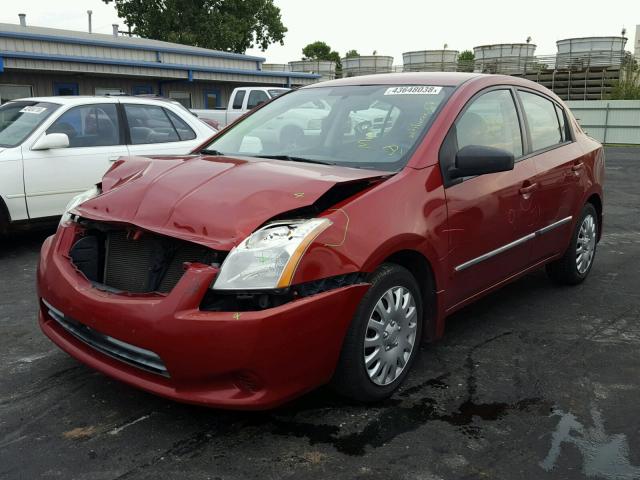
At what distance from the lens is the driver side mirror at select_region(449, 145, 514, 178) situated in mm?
3516

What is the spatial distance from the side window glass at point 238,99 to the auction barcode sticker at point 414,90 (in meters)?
15.0

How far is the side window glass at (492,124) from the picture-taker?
153 inches

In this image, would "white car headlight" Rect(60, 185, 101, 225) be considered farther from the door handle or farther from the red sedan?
the door handle

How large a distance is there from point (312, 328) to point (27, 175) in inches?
184

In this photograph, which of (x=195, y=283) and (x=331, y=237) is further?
(x=331, y=237)

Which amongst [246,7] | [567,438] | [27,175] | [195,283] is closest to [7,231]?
[27,175]

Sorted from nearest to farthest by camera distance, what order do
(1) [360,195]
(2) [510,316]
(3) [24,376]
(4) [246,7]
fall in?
(1) [360,195]
(3) [24,376]
(2) [510,316]
(4) [246,7]

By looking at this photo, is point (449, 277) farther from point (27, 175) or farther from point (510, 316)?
point (27, 175)

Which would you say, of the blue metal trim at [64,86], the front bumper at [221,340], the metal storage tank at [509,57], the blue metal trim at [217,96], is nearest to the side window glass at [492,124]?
the front bumper at [221,340]

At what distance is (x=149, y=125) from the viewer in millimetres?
7363

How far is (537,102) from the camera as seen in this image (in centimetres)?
479

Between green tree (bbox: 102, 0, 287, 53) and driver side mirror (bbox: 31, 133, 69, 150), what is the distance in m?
38.9

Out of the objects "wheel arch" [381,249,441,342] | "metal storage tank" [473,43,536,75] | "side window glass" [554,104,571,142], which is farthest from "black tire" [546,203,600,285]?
"metal storage tank" [473,43,536,75]

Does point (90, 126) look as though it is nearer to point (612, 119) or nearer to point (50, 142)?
point (50, 142)
